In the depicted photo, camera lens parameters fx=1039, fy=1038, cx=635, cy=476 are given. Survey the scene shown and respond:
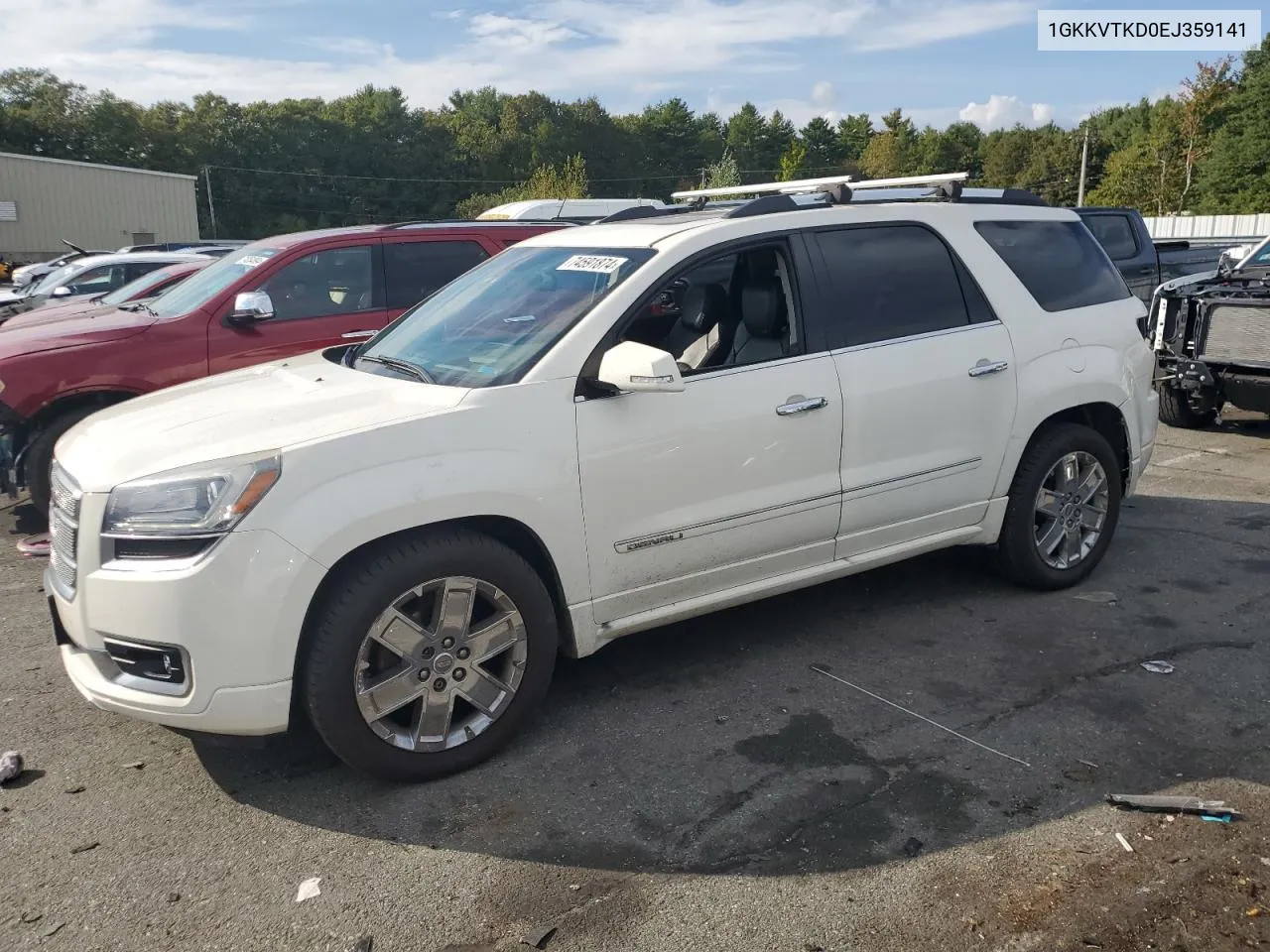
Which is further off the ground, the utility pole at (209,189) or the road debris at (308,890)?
the utility pole at (209,189)

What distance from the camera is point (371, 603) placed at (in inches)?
127

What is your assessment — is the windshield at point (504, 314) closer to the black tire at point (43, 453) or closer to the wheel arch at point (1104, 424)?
the wheel arch at point (1104, 424)

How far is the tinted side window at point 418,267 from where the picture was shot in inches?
290

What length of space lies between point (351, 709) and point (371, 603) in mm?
346

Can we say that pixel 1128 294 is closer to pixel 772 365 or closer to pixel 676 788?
pixel 772 365

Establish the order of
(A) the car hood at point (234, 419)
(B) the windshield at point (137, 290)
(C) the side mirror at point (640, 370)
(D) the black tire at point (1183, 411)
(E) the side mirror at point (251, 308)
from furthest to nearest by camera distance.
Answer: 1. (B) the windshield at point (137, 290)
2. (D) the black tire at point (1183, 411)
3. (E) the side mirror at point (251, 308)
4. (C) the side mirror at point (640, 370)
5. (A) the car hood at point (234, 419)

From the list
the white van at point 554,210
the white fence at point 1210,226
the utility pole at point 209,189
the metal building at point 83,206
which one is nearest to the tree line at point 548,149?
the utility pole at point 209,189

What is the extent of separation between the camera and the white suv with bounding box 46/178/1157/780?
3168mm

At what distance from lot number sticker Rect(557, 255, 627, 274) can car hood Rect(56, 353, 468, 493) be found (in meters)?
0.81

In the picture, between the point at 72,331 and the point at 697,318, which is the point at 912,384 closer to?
the point at 697,318

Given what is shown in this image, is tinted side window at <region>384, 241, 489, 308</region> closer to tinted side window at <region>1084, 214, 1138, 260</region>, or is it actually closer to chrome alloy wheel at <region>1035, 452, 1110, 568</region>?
chrome alloy wheel at <region>1035, 452, 1110, 568</region>

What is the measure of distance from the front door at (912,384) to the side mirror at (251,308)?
13.3 feet

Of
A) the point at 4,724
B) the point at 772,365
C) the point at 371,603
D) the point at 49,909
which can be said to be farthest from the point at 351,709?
the point at 772,365

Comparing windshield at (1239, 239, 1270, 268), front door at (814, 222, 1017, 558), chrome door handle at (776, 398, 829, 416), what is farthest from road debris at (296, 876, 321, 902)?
windshield at (1239, 239, 1270, 268)
